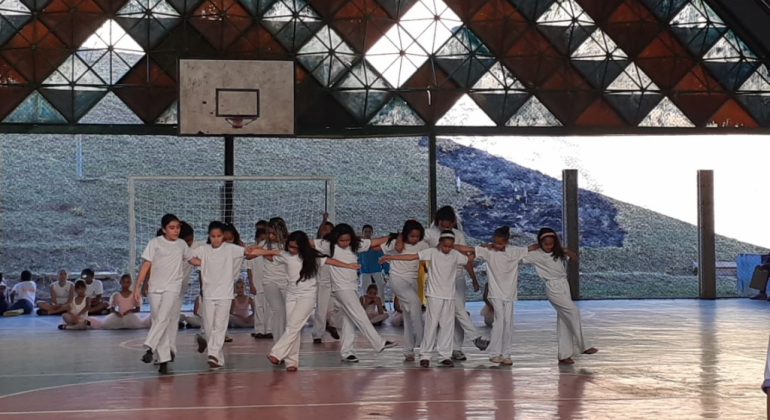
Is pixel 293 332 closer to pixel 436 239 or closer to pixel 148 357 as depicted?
pixel 148 357

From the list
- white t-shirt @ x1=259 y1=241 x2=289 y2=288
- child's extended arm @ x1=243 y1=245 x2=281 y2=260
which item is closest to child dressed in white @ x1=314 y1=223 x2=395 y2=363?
child's extended arm @ x1=243 y1=245 x2=281 y2=260

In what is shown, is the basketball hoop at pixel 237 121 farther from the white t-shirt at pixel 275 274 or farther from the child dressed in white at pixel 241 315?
the white t-shirt at pixel 275 274

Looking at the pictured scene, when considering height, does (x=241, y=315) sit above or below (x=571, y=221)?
below

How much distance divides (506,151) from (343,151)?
7478mm

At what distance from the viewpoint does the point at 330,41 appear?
2195cm

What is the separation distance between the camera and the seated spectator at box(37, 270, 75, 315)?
63.4ft

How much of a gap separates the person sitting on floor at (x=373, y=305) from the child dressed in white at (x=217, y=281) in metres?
5.81

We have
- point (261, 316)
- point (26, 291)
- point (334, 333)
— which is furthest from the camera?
point (26, 291)

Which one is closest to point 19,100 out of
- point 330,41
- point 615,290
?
point 330,41

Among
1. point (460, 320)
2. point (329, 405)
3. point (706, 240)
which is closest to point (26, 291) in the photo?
point (460, 320)

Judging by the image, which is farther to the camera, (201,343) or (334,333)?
(334,333)

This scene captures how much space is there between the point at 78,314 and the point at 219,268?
6.55 meters

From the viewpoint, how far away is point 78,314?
651 inches

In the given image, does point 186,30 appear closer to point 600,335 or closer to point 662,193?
point 600,335
